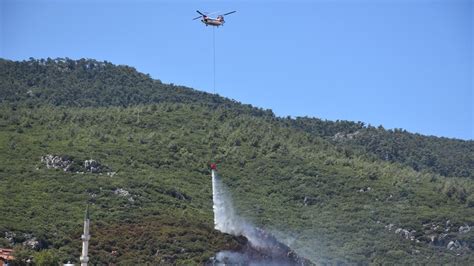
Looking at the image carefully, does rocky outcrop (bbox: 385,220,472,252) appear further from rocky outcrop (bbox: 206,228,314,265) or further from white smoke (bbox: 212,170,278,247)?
Result: rocky outcrop (bbox: 206,228,314,265)

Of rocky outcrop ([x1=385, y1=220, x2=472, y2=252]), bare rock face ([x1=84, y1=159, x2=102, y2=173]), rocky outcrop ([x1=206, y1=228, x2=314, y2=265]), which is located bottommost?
rocky outcrop ([x1=206, y1=228, x2=314, y2=265])

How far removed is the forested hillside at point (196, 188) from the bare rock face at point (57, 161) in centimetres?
38

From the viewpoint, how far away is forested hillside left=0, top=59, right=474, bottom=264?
116188 millimetres

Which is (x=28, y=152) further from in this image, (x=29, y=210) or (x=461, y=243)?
(x=461, y=243)

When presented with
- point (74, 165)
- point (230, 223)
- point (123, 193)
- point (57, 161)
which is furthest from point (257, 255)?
point (57, 161)

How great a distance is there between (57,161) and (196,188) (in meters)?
16.9

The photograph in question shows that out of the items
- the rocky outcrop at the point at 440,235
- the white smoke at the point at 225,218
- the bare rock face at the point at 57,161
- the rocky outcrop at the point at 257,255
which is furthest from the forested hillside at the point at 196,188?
the rocky outcrop at the point at 257,255

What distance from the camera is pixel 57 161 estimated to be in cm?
13888

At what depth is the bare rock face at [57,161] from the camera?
13725 cm

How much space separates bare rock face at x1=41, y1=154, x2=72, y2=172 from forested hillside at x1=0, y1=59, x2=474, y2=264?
1.25ft

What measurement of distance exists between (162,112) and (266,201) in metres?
33.9

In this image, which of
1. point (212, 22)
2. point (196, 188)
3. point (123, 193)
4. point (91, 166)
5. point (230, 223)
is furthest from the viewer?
point (196, 188)

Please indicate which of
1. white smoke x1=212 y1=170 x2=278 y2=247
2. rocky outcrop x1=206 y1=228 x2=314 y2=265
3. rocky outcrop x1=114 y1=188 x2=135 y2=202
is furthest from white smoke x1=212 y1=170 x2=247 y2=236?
rocky outcrop x1=114 y1=188 x2=135 y2=202

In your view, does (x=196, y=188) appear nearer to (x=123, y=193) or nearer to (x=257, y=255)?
(x=123, y=193)
